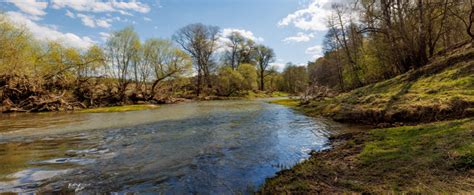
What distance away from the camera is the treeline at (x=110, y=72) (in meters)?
27.8

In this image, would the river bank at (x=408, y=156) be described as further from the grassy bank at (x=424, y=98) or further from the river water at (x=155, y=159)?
the river water at (x=155, y=159)

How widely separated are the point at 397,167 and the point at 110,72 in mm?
41984

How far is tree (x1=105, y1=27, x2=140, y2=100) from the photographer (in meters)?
38.4

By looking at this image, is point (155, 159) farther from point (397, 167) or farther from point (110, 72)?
point (110, 72)

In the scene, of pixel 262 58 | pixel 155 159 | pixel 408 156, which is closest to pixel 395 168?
pixel 408 156

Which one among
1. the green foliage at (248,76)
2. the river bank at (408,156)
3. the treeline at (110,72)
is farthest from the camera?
the green foliage at (248,76)

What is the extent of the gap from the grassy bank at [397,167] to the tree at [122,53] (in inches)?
1502

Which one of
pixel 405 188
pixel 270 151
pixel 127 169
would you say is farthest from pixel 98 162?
pixel 405 188

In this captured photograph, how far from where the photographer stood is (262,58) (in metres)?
75.9

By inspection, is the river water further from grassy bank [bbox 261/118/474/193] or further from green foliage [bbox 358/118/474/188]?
green foliage [bbox 358/118/474/188]

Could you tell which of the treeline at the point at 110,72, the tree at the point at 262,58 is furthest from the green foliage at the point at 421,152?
the tree at the point at 262,58

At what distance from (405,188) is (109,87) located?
137 feet

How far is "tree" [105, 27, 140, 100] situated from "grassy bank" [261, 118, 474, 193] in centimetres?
3816

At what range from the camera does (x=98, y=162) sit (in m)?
7.78
